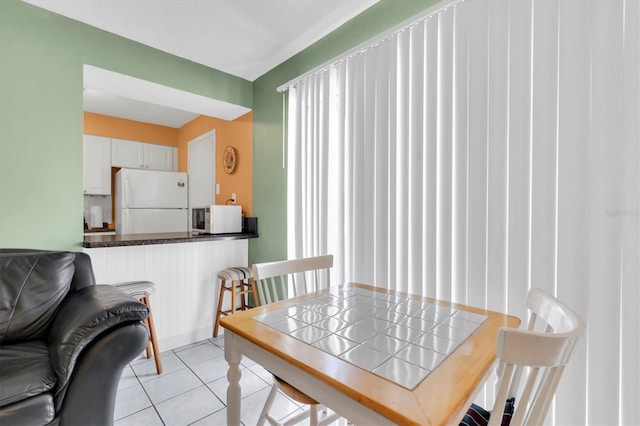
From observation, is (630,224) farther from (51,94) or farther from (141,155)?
(141,155)

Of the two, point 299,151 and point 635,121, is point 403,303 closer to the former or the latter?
point 635,121

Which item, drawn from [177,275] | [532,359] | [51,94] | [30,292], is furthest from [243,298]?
[532,359]

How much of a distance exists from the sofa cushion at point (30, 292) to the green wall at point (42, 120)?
0.44 metres

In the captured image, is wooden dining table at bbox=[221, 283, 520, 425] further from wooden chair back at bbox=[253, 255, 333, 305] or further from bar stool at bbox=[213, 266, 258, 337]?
bar stool at bbox=[213, 266, 258, 337]

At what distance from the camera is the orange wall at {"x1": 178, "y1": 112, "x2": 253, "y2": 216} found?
316cm

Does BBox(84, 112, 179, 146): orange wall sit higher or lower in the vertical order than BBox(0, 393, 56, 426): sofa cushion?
higher

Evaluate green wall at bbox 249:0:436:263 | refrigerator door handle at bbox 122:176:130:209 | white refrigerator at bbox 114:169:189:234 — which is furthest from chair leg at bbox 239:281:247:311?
refrigerator door handle at bbox 122:176:130:209

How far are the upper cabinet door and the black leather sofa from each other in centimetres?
291

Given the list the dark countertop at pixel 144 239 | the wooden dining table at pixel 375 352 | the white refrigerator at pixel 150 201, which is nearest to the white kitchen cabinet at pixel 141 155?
the white refrigerator at pixel 150 201

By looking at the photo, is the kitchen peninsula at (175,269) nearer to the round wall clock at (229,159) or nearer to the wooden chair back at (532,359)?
the round wall clock at (229,159)

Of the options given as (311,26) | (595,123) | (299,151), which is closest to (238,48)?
(311,26)

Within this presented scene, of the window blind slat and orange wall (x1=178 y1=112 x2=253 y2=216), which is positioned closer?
the window blind slat

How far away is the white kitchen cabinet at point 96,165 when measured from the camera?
4.00 meters

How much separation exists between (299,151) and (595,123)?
1.84 metres
